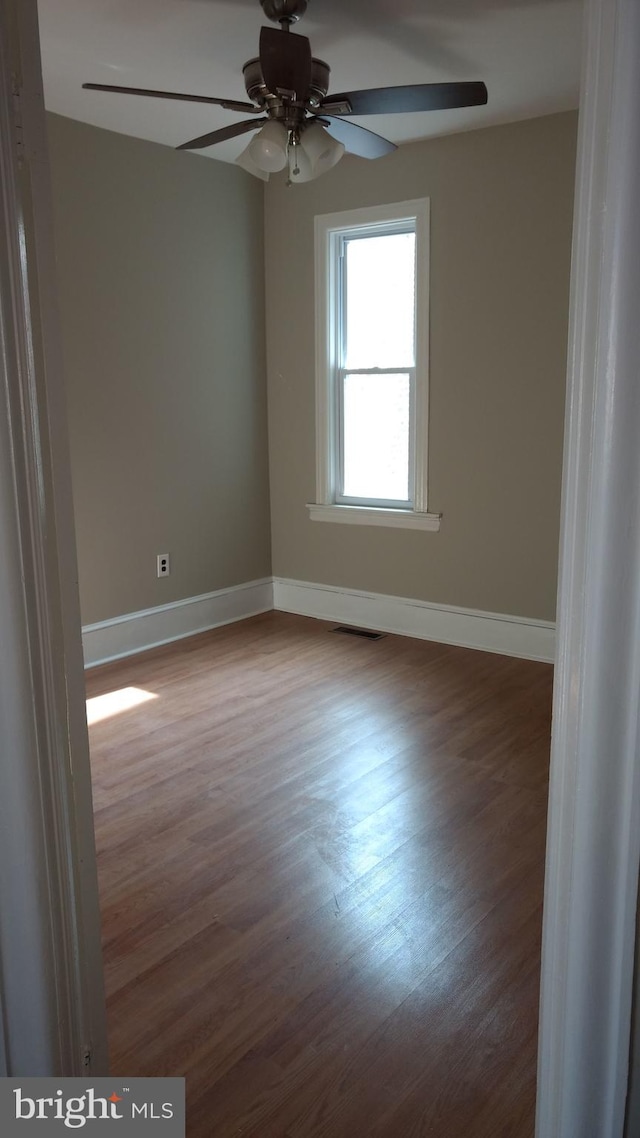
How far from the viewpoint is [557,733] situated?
983mm

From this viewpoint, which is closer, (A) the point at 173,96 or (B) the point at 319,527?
(A) the point at 173,96

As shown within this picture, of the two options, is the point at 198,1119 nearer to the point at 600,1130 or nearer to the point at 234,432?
the point at 600,1130

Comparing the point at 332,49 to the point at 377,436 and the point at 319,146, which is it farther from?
the point at 377,436

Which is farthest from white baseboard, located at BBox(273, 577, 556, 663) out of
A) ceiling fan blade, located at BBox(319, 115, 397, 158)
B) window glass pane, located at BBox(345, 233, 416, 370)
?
ceiling fan blade, located at BBox(319, 115, 397, 158)

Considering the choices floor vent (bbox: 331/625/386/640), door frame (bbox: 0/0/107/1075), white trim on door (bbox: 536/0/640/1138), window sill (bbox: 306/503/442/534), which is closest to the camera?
white trim on door (bbox: 536/0/640/1138)

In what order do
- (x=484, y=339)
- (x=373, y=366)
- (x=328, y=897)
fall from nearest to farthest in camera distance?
(x=328, y=897) → (x=484, y=339) → (x=373, y=366)

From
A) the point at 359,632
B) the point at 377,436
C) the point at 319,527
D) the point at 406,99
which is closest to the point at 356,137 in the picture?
the point at 406,99

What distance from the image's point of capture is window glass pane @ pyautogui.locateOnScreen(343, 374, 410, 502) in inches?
189

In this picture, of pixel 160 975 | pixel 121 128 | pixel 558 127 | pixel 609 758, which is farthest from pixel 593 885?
pixel 121 128

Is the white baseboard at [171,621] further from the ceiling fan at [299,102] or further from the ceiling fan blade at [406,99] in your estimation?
the ceiling fan blade at [406,99]

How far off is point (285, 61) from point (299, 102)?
23cm

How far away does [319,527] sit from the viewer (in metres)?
5.22

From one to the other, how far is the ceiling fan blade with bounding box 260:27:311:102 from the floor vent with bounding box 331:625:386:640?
9.68 feet

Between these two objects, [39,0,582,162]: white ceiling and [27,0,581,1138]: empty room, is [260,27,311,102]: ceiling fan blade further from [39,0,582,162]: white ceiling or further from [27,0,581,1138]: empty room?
[39,0,582,162]: white ceiling
